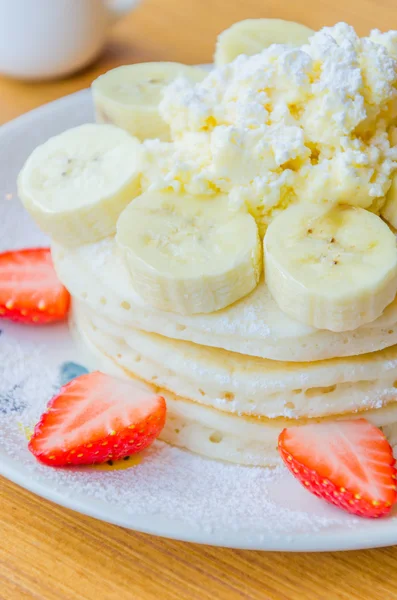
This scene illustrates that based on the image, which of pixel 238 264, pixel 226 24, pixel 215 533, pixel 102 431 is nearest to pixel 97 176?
pixel 238 264

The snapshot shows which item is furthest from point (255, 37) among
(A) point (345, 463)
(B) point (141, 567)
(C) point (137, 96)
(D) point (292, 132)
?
(B) point (141, 567)

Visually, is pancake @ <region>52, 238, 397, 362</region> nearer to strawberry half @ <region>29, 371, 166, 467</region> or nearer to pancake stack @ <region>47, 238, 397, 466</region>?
pancake stack @ <region>47, 238, 397, 466</region>

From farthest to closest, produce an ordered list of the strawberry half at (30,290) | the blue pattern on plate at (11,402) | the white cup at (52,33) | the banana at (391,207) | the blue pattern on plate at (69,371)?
the white cup at (52,33) < the strawberry half at (30,290) < the blue pattern on plate at (69,371) < the blue pattern on plate at (11,402) < the banana at (391,207)

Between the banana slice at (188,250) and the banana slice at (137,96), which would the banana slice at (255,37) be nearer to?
the banana slice at (137,96)

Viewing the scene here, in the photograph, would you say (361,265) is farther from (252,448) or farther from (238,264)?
(252,448)

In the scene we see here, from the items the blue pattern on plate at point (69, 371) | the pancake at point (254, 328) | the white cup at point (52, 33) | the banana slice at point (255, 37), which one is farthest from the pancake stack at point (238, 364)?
the white cup at point (52, 33)

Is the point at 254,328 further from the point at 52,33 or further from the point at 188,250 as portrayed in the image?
the point at 52,33
